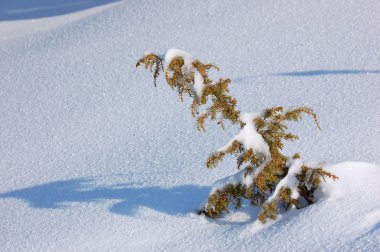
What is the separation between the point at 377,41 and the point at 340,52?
1.50ft

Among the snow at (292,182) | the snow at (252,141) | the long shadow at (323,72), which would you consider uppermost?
the long shadow at (323,72)

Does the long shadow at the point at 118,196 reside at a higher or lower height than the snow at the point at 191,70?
lower

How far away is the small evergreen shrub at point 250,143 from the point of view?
343cm

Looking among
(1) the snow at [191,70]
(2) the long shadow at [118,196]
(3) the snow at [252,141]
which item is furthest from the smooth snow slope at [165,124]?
(1) the snow at [191,70]

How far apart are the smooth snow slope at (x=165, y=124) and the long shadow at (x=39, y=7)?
5.40 feet

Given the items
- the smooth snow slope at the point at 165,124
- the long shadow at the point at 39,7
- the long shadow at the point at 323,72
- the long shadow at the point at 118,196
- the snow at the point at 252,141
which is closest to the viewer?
the snow at the point at 252,141

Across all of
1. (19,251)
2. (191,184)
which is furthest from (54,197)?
(191,184)

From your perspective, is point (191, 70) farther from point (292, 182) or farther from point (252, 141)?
point (292, 182)

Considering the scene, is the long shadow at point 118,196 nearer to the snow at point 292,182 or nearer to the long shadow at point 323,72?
the snow at point 292,182

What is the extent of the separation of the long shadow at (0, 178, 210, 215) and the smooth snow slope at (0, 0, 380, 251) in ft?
0.04

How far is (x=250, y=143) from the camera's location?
3549mm

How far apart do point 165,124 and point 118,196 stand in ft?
3.92

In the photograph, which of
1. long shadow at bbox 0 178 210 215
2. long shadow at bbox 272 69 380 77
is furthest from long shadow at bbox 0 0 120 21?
long shadow at bbox 0 178 210 215

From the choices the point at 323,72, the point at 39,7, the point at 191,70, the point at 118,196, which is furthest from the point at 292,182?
the point at 39,7
